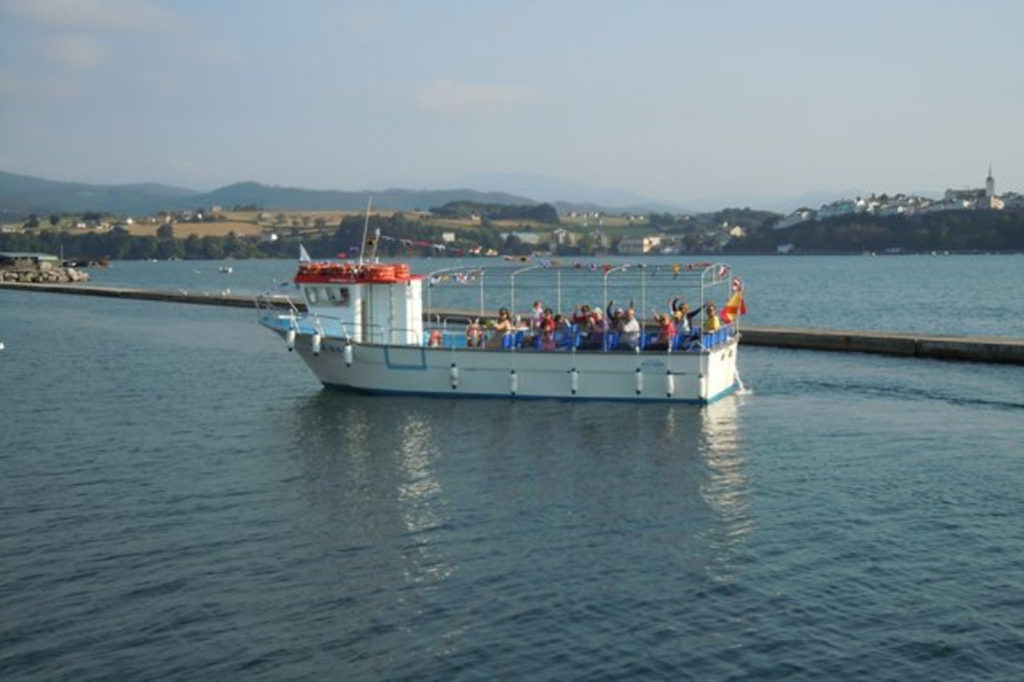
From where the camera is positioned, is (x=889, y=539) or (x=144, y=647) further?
(x=889, y=539)

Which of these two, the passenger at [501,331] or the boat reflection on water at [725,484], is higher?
the passenger at [501,331]

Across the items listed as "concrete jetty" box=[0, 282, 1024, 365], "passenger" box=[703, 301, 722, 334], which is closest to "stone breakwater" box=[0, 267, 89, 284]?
"concrete jetty" box=[0, 282, 1024, 365]

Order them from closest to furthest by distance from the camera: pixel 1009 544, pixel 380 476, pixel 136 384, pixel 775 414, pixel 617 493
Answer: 1. pixel 1009 544
2. pixel 617 493
3. pixel 380 476
4. pixel 775 414
5. pixel 136 384

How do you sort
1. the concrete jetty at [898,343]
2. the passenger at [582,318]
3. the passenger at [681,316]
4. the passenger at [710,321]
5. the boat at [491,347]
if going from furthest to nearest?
the concrete jetty at [898,343], the passenger at [582,318], the passenger at [710,321], the passenger at [681,316], the boat at [491,347]

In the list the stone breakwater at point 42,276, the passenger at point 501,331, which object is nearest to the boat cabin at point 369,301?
the passenger at point 501,331

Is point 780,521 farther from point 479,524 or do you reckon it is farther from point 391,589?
point 391,589

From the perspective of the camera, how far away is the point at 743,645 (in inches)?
587

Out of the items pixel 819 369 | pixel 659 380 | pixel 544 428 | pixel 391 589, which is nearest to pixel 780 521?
pixel 391 589

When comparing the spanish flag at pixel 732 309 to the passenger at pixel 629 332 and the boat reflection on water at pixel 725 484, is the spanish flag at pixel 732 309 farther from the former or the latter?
the passenger at pixel 629 332

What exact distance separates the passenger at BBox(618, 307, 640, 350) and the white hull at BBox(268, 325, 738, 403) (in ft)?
1.28

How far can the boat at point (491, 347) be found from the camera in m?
33.3

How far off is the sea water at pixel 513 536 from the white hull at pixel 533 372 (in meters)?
0.57

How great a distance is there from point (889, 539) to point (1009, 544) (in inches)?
71.0

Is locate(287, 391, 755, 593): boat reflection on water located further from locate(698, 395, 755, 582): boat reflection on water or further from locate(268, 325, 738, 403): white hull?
locate(268, 325, 738, 403): white hull
